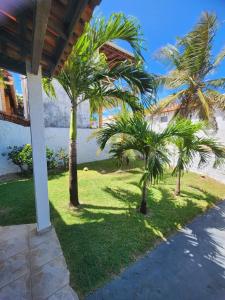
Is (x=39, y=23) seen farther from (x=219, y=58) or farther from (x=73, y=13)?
(x=219, y=58)

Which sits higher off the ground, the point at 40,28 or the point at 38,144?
the point at 40,28

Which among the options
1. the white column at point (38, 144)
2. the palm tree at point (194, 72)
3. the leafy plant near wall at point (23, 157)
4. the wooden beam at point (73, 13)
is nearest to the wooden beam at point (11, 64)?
the white column at point (38, 144)

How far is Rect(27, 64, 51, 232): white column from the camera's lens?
3424mm

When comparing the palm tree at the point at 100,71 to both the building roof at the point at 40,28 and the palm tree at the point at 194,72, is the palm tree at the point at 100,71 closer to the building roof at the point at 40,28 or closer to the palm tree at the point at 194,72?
the building roof at the point at 40,28

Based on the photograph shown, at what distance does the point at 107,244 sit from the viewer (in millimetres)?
3641

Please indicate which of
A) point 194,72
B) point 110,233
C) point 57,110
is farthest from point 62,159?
point 194,72

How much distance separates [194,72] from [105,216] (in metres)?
5.79

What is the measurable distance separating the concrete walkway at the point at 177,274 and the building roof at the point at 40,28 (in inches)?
141

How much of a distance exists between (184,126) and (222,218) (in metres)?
3.15

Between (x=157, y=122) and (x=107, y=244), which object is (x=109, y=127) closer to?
(x=107, y=244)

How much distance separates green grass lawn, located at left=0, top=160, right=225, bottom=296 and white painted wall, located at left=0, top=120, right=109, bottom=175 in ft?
4.10

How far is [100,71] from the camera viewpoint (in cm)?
450

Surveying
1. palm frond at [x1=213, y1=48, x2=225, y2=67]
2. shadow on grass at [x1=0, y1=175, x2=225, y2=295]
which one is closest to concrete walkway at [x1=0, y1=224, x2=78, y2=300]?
shadow on grass at [x1=0, y1=175, x2=225, y2=295]

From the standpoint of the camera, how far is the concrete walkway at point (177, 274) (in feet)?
8.80
